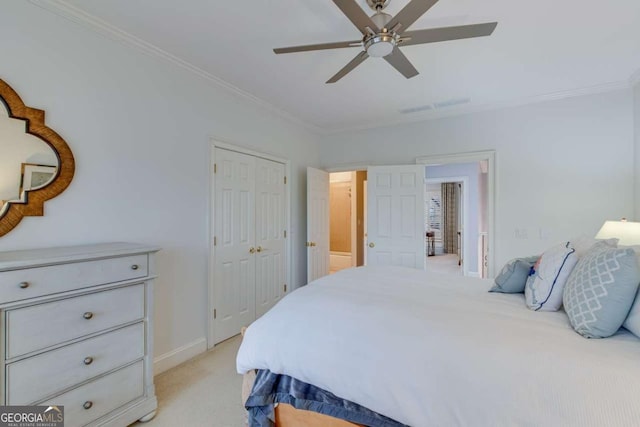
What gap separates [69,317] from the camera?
1.46 meters

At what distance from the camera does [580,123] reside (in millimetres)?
3078

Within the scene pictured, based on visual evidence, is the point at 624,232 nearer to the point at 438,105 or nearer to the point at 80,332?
the point at 438,105

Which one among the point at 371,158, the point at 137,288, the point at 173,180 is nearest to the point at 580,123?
the point at 371,158

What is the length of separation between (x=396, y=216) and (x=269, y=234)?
175 cm

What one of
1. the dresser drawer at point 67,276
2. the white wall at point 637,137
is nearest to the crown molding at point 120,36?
the dresser drawer at point 67,276

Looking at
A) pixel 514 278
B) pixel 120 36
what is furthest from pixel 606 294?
pixel 120 36

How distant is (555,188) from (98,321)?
14.1ft

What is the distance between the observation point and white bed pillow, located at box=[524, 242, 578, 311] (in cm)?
148

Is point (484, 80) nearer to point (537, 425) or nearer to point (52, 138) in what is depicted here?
point (537, 425)

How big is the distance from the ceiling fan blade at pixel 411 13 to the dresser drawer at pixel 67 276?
2005mm

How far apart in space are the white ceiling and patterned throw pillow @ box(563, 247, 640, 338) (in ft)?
5.38

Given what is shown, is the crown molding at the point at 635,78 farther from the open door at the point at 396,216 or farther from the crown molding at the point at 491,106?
the open door at the point at 396,216

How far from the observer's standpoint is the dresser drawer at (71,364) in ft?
4.29

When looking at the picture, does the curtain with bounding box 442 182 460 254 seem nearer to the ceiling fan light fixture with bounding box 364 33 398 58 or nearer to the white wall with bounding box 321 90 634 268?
the white wall with bounding box 321 90 634 268
